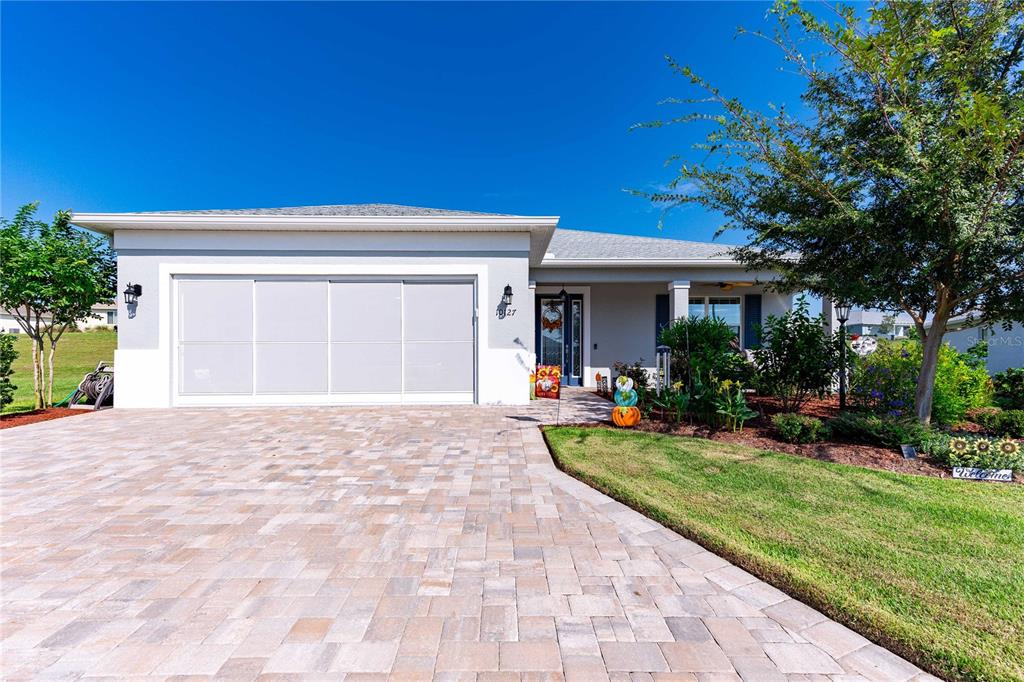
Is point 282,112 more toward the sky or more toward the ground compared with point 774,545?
more toward the sky

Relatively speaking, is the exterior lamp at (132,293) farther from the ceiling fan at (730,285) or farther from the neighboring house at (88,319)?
the ceiling fan at (730,285)

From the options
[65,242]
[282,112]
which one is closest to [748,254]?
[65,242]

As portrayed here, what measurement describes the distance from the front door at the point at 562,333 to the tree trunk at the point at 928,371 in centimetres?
696

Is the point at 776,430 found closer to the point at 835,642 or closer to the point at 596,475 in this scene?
the point at 596,475

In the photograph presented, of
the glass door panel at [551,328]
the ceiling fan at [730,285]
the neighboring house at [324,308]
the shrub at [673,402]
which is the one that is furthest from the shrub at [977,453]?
the glass door panel at [551,328]

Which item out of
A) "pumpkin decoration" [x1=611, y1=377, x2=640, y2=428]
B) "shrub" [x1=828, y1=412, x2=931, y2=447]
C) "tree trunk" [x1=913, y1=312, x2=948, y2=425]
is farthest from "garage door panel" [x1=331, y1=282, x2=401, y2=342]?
"tree trunk" [x1=913, y1=312, x2=948, y2=425]

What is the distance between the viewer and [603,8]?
30.3 ft

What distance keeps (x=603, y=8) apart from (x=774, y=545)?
451 inches

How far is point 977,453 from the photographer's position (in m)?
4.14

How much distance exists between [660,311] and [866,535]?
9.21 meters

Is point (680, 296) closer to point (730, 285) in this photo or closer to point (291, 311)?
point (730, 285)

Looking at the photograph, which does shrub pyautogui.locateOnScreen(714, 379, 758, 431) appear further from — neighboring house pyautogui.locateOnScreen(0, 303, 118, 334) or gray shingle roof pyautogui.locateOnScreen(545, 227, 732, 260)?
neighboring house pyautogui.locateOnScreen(0, 303, 118, 334)

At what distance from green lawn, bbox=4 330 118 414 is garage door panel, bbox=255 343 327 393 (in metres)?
5.07

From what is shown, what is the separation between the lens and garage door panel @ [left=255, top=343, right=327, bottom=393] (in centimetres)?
802
